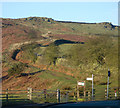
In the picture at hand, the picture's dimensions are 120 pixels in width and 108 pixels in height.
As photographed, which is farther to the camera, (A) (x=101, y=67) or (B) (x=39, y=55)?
(B) (x=39, y=55)

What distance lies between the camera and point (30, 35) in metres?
110

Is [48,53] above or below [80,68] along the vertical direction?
above

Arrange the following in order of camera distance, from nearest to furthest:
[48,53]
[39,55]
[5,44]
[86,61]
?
[86,61] < [48,53] < [39,55] < [5,44]

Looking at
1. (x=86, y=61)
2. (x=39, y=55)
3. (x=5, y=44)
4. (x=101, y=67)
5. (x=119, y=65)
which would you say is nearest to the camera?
(x=119, y=65)

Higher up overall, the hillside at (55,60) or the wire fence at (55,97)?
the hillside at (55,60)

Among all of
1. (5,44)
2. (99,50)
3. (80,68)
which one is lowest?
(80,68)

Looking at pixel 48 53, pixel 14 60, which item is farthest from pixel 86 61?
pixel 14 60

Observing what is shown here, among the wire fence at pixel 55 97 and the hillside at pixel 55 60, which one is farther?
the hillside at pixel 55 60

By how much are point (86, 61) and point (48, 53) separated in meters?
16.6

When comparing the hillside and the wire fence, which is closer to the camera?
the wire fence

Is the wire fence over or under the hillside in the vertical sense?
under

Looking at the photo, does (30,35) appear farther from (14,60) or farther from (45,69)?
(45,69)

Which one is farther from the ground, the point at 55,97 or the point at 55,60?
the point at 55,60

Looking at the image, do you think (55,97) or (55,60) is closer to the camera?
(55,97)
